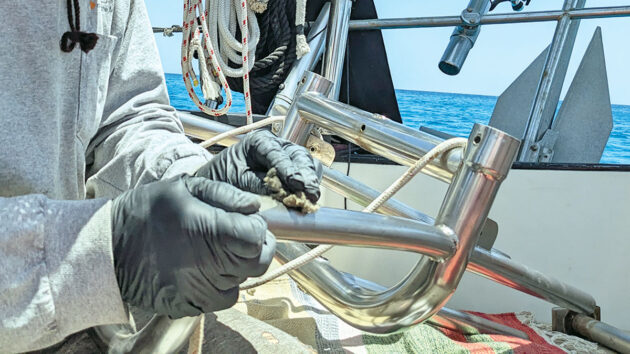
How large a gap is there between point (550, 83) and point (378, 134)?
1.50m

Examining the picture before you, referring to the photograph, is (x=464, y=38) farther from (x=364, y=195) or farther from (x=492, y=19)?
(x=364, y=195)

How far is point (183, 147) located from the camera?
1034mm

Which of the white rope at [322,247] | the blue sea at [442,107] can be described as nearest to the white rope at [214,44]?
the white rope at [322,247]

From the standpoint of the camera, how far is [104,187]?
44.0 inches

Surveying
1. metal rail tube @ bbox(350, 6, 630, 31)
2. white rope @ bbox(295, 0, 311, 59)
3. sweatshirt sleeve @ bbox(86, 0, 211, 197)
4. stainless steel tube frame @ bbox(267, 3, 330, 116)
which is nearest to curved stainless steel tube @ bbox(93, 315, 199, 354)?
sweatshirt sleeve @ bbox(86, 0, 211, 197)

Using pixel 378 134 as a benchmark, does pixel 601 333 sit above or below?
below

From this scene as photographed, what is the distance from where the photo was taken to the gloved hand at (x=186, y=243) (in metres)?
0.62

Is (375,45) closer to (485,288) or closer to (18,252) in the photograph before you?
(485,288)

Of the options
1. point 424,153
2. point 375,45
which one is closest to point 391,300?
point 424,153

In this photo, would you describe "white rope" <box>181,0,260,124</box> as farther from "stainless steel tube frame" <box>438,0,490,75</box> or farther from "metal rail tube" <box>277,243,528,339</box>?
"stainless steel tube frame" <box>438,0,490,75</box>

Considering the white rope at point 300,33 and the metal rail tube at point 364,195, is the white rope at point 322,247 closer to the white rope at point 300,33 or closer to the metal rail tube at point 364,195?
the metal rail tube at point 364,195

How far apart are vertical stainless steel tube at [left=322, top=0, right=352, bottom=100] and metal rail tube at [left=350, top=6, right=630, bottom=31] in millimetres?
212

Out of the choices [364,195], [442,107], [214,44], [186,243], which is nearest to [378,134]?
[364,195]

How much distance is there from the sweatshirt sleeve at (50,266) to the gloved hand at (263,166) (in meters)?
0.17
